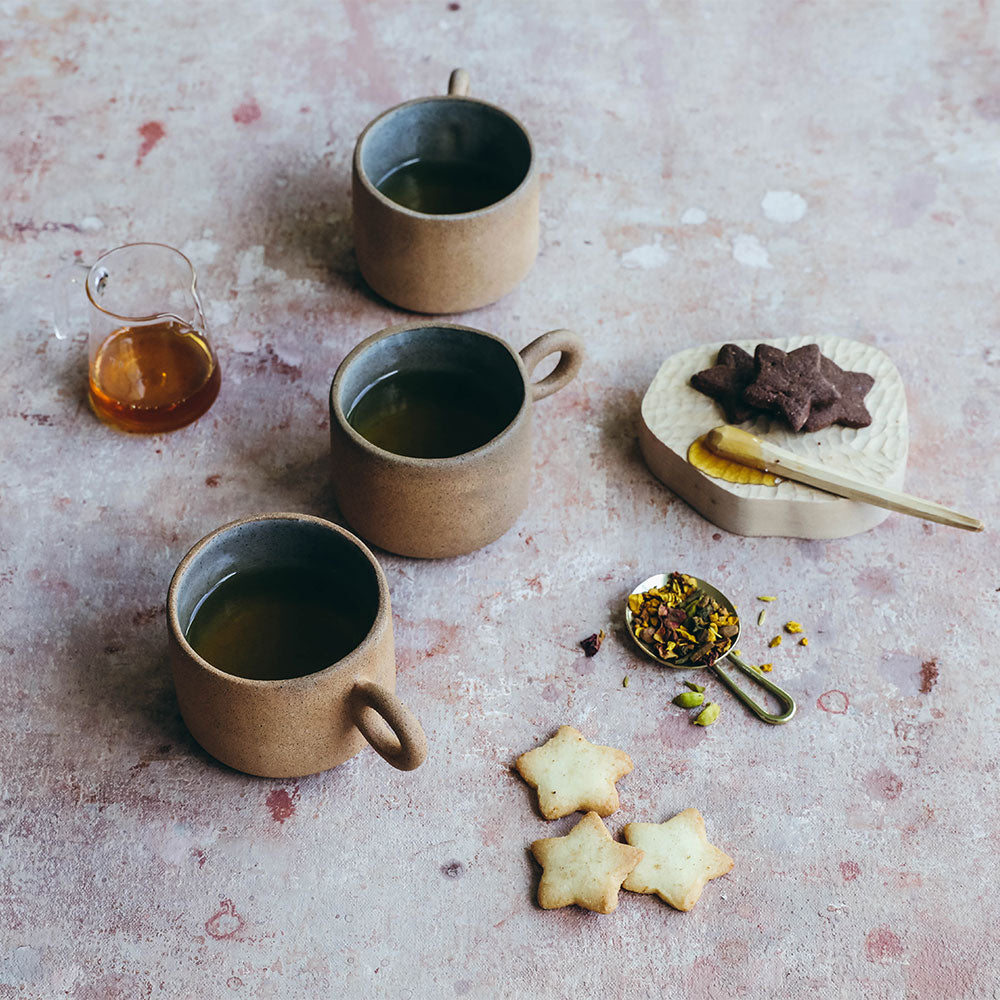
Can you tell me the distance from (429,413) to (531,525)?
160mm

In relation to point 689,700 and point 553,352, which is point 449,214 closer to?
point 553,352

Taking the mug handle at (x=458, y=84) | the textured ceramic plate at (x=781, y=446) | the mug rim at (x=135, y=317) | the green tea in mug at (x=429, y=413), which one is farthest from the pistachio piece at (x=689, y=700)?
the mug handle at (x=458, y=84)

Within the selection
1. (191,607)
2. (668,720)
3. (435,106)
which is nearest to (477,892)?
(668,720)

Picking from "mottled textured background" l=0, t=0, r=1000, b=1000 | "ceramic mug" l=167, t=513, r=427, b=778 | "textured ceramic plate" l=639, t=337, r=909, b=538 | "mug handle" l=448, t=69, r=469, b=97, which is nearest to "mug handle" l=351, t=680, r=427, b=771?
"ceramic mug" l=167, t=513, r=427, b=778

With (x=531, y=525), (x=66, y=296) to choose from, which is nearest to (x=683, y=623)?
(x=531, y=525)

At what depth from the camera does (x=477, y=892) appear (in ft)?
3.24

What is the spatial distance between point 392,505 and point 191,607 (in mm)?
210

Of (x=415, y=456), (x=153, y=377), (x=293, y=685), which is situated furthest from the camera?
(x=153, y=377)

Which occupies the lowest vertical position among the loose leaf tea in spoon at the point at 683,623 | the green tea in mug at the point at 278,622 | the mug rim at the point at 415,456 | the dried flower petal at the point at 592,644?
the dried flower petal at the point at 592,644

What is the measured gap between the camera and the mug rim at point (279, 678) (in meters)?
0.93

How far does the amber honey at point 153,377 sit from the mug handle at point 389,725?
0.48m

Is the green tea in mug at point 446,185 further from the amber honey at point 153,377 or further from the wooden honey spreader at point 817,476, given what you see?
the wooden honey spreader at point 817,476

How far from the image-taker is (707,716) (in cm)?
109

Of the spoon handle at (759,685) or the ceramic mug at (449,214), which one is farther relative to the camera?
the ceramic mug at (449,214)
